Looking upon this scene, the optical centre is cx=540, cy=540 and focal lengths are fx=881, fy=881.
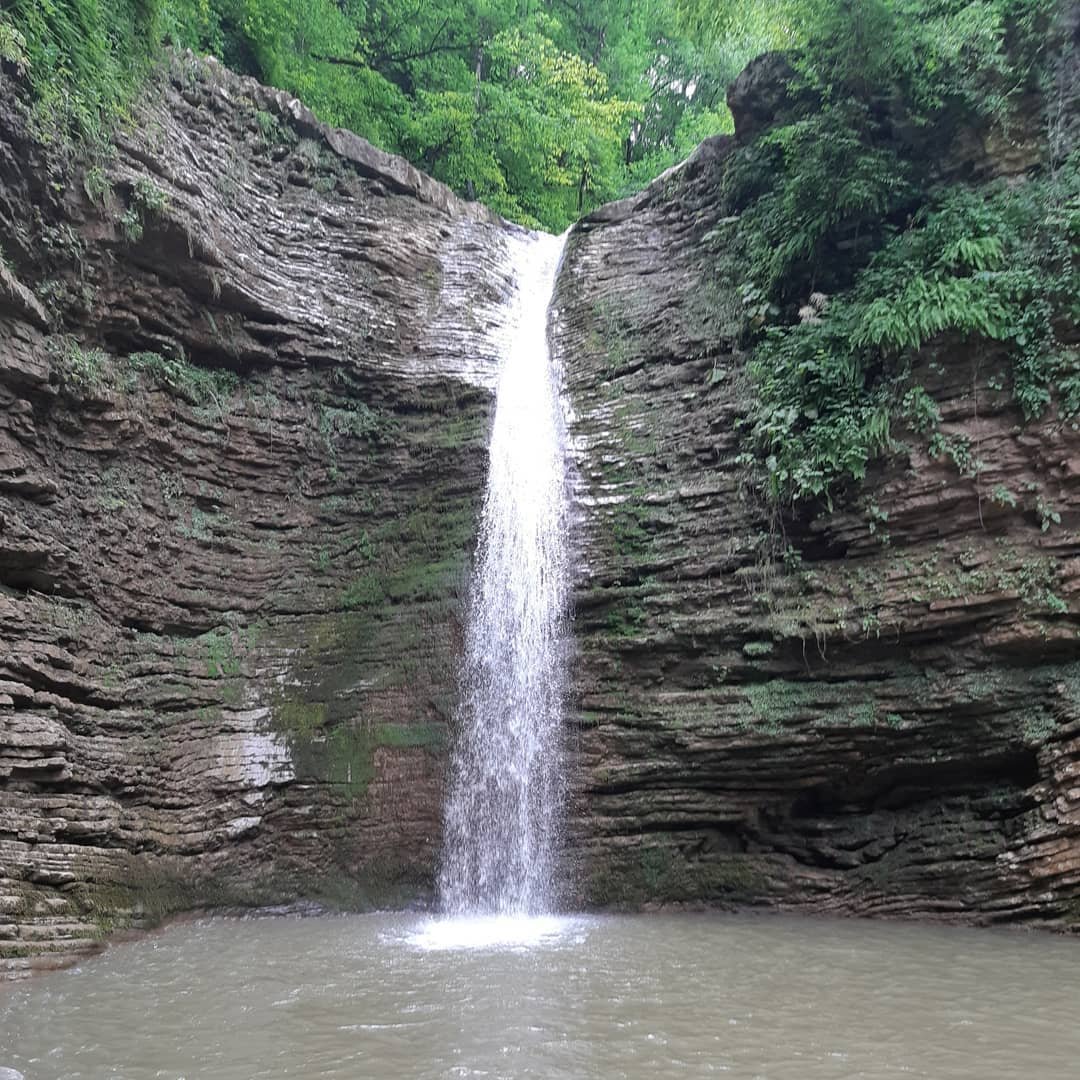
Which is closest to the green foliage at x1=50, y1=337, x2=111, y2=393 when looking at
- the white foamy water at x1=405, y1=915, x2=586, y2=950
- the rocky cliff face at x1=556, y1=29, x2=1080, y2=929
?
the rocky cliff face at x1=556, y1=29, x2=1080, y2=929

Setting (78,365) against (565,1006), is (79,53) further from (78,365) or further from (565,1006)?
(565,1006)

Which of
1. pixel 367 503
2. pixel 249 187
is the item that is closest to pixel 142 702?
pixel 367 503

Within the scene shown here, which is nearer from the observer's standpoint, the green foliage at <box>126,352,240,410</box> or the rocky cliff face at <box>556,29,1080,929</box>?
the rocky cliff face at <box>556,29,1080,929</box>

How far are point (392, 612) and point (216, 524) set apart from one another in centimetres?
234

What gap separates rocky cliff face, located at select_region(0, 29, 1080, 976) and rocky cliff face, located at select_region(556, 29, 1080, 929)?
0.03 meters

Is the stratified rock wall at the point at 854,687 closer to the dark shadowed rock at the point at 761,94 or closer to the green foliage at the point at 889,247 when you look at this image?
the green foliage at the point at 889,247

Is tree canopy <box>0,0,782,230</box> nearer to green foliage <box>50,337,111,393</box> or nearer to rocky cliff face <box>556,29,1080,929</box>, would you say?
green foliage <box>50,337,111,393</box>

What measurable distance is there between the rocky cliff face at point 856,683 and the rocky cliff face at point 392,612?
31 mm

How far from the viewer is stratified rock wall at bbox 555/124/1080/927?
8008 mm

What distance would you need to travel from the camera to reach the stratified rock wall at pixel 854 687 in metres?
8.01

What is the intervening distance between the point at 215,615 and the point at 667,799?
5.41 meters

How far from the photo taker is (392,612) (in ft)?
34.0

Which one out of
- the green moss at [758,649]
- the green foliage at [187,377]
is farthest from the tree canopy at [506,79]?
the green moss at [758,649]

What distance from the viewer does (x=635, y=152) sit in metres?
23.1
